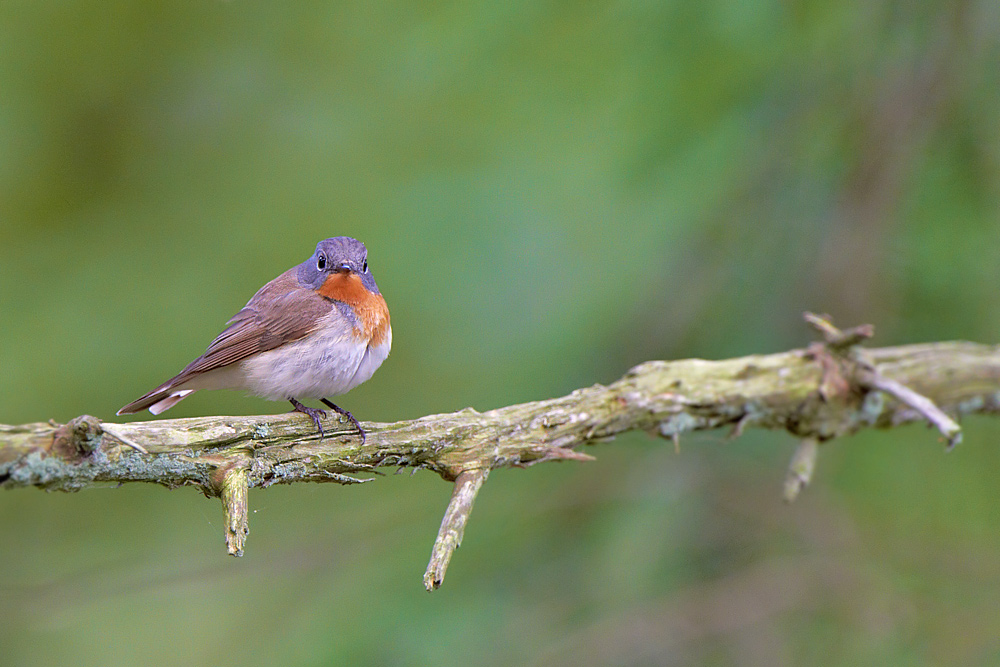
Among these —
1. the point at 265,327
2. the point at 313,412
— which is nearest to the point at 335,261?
the point at 265,327

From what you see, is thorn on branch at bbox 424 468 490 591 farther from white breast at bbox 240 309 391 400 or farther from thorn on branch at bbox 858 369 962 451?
thorn on branch at bbox 858 369 962 451

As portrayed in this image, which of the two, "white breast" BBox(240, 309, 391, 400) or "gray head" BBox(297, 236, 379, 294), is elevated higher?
"gray head" BBox(297, 236, 379, 294)

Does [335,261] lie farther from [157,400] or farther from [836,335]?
[836,335]

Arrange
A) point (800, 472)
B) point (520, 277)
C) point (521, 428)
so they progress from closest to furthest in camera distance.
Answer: point (521, 428) < point (800, 472) < point (520, 277)

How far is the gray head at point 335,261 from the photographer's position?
3669 millimetres

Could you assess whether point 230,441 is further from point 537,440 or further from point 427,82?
point 427,82

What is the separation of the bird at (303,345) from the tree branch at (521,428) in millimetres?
357

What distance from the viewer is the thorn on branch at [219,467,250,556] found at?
7.38ft

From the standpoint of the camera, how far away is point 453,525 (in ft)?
8.52

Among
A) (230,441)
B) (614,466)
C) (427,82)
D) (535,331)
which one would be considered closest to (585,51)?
(427,82)

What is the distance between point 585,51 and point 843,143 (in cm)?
214

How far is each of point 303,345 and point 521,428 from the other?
90 centimetres

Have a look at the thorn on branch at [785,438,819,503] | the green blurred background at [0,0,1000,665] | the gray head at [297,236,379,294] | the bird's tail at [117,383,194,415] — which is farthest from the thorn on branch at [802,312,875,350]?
the bird's tail at [117,383,194,415]

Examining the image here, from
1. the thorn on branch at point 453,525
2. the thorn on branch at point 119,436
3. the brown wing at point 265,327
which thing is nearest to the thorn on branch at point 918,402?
the thorn on branch at point 453,525
